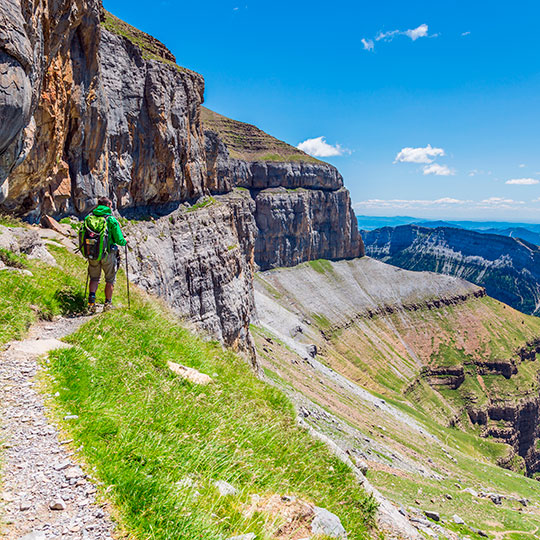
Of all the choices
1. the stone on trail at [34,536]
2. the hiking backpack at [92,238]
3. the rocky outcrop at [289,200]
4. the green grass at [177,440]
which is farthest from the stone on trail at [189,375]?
the rocky outcrop at [289,200]

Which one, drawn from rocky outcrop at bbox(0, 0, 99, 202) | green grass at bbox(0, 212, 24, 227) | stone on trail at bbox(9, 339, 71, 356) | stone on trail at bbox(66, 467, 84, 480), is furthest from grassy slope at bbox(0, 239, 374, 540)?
green grass at bbox(0, 212, 24, 227)

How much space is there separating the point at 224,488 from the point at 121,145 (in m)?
35.8

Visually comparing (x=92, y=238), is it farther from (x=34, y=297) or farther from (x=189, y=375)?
(x=189, y=375)

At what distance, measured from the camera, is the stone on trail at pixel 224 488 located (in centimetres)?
479

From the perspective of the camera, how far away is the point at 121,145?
1357 inches

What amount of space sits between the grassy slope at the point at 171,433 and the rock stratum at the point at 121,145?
7776 mm

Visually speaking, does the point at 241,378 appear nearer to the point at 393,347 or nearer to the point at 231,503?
the point at 231,503

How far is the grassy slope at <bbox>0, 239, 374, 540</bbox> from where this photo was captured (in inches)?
166

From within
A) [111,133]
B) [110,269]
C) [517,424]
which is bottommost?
[517,424]

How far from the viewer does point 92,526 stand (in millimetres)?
3613

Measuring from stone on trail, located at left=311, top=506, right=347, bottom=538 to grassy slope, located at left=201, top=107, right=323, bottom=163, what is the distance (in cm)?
14794

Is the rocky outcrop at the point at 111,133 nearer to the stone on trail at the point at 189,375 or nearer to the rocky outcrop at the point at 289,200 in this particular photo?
the stone on trail at the point at 189,375

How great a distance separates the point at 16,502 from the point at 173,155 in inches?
1598

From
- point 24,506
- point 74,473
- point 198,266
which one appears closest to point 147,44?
point 198,266
